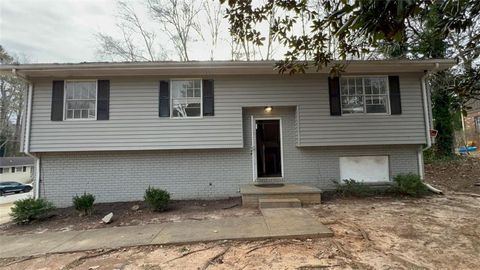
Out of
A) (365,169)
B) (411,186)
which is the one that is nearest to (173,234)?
(365,169)

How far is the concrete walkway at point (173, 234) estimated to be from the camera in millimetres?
4188

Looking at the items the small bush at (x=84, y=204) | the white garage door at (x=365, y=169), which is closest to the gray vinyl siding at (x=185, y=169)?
the white garage door at (x=365, y=169)

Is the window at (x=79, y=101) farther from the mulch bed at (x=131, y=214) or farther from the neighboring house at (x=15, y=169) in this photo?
the neighboring house at (x=15, y=169)

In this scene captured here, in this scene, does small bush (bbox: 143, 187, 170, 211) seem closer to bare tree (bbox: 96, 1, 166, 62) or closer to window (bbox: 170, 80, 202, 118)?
window (bbox: 170, 80, 202, 118)

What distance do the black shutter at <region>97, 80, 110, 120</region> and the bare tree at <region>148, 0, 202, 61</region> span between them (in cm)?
968

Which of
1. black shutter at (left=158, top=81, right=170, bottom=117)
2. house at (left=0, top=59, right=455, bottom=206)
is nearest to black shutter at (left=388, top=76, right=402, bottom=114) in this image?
house at (left=0, top=59, right=455, bottom=206)

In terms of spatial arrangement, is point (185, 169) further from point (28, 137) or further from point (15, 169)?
point (15, 169)

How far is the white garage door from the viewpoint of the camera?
25.4ft

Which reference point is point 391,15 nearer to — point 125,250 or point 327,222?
point 327,222

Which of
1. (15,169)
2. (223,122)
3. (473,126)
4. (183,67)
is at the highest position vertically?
(183,67)

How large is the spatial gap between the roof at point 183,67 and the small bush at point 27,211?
334cm

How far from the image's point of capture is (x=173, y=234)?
4.55m

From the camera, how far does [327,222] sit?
480 centimetres

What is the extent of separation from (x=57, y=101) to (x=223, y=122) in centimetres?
463
